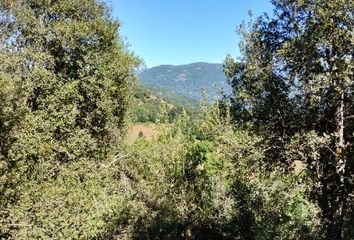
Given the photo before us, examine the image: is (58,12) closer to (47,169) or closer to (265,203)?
(47,169)

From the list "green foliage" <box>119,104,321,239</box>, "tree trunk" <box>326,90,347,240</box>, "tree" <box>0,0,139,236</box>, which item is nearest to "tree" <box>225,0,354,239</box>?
"tree trunk" <box>326,90,347,240</box>

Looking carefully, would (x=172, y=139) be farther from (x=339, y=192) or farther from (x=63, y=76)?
(x=339, y=192)

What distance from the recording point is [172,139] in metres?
29.3

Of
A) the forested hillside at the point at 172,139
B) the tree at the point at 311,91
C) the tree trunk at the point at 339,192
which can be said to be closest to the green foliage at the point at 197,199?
the forested hillside at the point at 172,139

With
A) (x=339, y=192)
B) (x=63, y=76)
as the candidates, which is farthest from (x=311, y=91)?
(x=63, y=76)

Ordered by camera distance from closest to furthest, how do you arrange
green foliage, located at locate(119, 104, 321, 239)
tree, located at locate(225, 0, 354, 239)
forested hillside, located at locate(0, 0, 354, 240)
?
tree, located at locate(225, 0, 354, 239), forested hillside, located at locate(0, 0, 354, 240), green foliage, located at locate(119, 104, 321, 239)

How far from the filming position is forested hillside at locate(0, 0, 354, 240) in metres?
16.5

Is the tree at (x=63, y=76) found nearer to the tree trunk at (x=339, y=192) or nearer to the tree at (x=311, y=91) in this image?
the tree at (x=311, y=91)

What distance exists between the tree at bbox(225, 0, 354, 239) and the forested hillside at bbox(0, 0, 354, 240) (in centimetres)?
6

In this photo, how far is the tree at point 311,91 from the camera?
50.5 ft

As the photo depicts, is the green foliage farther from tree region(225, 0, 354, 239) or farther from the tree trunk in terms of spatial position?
the tree trunk

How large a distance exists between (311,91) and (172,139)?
1456cm

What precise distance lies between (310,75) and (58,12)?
20759 mm

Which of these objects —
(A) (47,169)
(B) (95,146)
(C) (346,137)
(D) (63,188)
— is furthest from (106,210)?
(C) (346,137)
